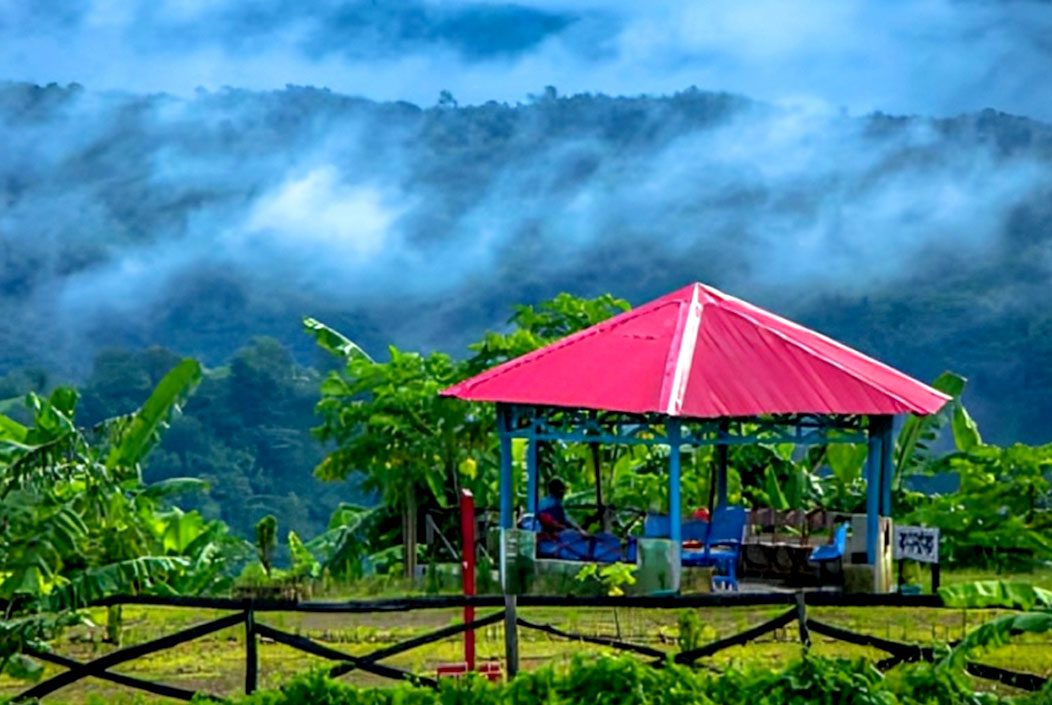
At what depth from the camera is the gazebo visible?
15.4 m

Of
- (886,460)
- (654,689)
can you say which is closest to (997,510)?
(886,460)

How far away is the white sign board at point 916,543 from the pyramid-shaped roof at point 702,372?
982 mm

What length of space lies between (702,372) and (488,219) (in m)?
91.1

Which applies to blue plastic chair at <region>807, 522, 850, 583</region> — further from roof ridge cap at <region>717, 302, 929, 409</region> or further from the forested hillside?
the forested hillside

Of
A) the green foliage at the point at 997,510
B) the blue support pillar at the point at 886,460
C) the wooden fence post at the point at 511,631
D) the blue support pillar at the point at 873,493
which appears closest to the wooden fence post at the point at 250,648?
the wooden fence post at the point at 511,631

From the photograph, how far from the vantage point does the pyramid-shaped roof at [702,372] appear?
50.6 ft

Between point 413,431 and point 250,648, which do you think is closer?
point 250,648

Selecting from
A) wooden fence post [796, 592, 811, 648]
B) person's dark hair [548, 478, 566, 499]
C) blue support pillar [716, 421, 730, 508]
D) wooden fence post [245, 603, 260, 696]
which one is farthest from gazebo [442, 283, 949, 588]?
wooden fence post [245, 603, 260, 696]

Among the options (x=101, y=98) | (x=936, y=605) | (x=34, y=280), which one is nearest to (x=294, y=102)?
(x=101, y=98)

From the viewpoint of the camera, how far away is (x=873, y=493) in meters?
16.0

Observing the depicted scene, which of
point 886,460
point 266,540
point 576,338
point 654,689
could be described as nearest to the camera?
point 654,689

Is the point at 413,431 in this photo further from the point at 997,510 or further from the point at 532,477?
the point at 997,510

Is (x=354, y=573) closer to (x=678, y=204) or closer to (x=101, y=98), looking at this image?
(x=678, y=204)

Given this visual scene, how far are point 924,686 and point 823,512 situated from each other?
30.1ft
